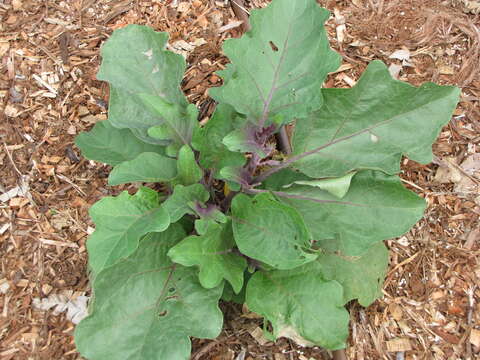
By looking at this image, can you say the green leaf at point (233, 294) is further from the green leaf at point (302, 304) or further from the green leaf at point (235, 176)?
the green leaf at point (235, 176)

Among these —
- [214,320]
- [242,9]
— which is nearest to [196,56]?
[242,9]

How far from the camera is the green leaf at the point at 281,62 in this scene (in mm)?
1442

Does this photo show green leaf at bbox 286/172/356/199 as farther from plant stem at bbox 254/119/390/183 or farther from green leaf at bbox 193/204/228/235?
green leaf at bbox 193/204/228/235

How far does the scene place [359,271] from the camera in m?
1.67

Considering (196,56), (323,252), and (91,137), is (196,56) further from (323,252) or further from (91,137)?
(323,252)

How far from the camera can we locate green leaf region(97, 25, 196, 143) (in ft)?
5.46

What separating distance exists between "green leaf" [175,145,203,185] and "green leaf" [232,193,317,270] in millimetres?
151

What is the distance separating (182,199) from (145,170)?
0.14 meters

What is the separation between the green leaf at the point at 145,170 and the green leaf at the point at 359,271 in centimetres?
62

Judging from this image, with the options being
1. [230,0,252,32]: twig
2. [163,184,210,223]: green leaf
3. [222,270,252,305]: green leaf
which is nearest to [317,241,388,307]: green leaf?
[222,270,252,305]: green leaf

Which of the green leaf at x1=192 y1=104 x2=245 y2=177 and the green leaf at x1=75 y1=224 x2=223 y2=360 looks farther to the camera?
the green leaf at x1=192 y1=104 x2=245 y2=177

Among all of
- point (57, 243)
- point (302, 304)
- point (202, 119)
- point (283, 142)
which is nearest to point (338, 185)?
point (302, 304)

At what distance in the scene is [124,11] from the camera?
83.2 inches

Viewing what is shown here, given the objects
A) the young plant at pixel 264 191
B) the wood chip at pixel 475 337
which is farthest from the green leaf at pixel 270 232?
the wood chip at pixel 475 337
